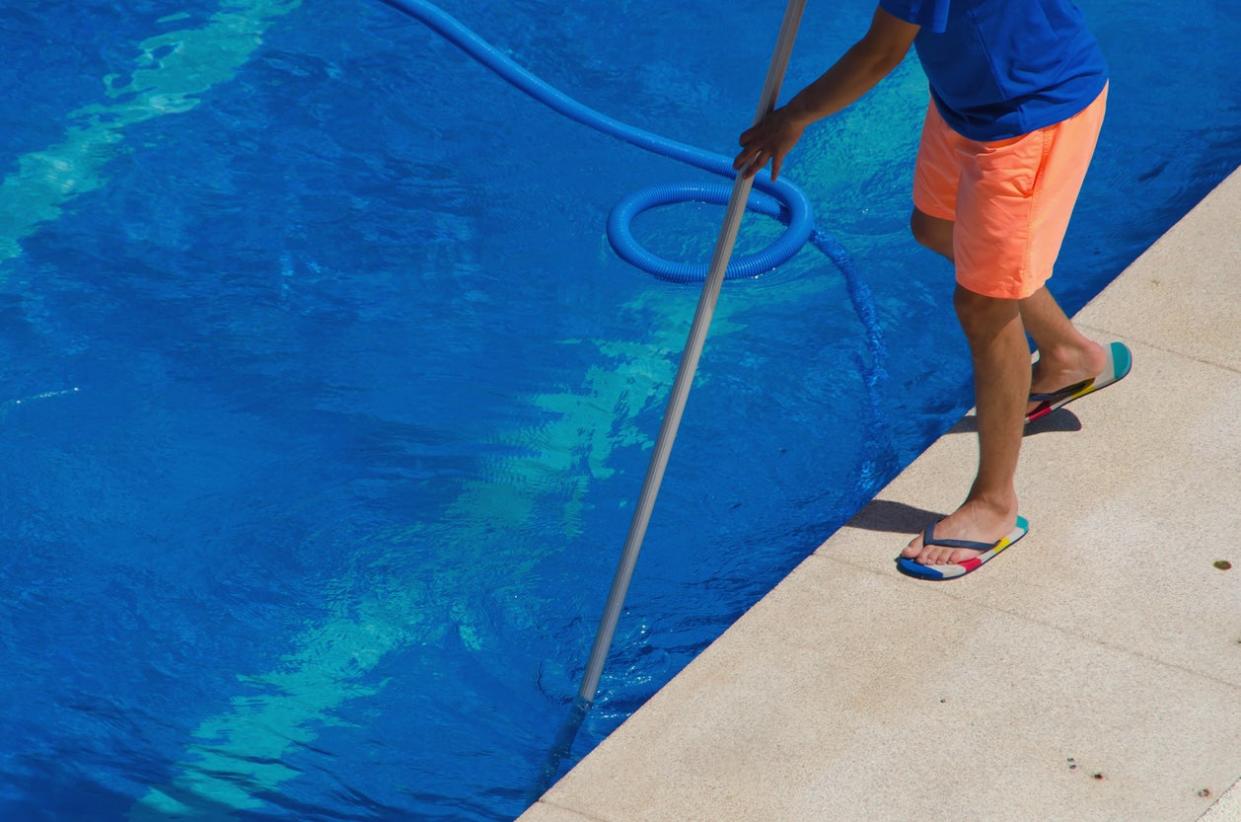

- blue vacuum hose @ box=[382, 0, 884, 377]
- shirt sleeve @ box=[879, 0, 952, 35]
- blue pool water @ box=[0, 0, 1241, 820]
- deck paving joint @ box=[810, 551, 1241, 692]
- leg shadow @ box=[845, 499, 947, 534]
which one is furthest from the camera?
blue vacuum hose @ box=[382, 0, 884, 377]

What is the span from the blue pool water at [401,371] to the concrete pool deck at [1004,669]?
559mm

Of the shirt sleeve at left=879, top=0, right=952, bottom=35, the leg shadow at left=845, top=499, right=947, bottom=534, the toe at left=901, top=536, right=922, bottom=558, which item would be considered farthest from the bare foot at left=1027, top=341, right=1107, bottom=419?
the shirt sleeve at left=879, top=0, right=952, bottom=35

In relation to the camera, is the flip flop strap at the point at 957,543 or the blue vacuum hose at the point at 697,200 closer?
the flip flop strap at the point at 957,543

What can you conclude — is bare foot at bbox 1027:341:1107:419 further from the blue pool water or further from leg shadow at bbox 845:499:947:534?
the blue pool water

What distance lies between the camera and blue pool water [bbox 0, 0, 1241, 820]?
12.8 ft

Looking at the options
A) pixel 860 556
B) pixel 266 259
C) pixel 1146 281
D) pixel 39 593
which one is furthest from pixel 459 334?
pixel 1146 281

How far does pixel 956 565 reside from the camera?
142 inches

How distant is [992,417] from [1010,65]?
872 mm

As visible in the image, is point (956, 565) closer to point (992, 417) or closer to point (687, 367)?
point (992, 417)

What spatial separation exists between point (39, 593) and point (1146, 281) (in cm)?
370

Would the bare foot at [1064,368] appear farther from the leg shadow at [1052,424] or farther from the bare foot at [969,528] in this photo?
the bare foot at [969,528]

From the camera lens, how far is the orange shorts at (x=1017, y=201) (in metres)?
3.16

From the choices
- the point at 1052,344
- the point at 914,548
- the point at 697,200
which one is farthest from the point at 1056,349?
the point at 697,200

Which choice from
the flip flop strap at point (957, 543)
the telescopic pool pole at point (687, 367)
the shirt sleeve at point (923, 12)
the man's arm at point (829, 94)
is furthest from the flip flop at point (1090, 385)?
the shirt sleeve at point (923, 12)
